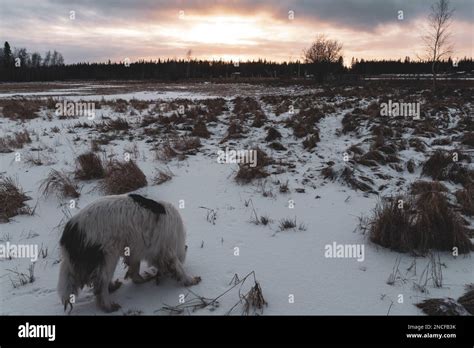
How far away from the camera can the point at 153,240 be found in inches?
141

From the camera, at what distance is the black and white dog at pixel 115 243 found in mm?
3252

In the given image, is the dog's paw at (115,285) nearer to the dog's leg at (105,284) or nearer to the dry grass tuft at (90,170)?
the dog's leg at (105,284)

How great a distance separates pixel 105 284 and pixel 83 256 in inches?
13.6

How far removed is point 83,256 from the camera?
323 centimetres

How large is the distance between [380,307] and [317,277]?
0.75 m

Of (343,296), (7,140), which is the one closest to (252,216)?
(343,296)
